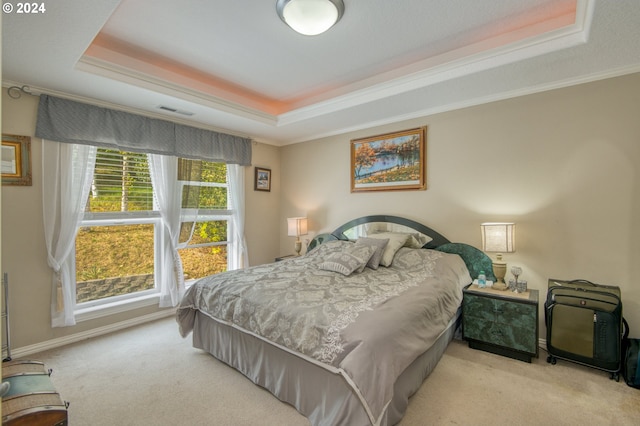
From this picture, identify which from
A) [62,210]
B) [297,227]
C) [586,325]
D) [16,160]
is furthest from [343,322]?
[16,160]

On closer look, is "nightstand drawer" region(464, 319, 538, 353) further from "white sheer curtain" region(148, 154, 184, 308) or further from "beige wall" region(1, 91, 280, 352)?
"beige wall" region(1, 91, 280, 352)

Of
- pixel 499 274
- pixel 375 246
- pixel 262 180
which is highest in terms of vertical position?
pixel 262 180

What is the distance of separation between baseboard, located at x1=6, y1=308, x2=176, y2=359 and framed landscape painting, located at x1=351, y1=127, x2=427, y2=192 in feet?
9.24

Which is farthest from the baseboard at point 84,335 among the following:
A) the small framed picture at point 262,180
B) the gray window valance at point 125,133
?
the small framed picture at point 262,180

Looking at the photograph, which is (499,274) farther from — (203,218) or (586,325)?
(203,218)

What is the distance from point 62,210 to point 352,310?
2.88m

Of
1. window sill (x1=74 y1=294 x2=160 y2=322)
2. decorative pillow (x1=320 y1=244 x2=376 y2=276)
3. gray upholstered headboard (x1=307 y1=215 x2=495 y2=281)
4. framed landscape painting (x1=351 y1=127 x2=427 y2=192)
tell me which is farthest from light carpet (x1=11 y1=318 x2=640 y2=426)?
framed landscape painting (x1=351 y1=127 x2=427 y2=192)

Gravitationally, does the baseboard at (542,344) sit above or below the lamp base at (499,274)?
below

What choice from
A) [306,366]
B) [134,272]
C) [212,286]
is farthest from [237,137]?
[306,366]

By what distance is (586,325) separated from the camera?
2.51 meters

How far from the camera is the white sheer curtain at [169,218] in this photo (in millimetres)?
3711

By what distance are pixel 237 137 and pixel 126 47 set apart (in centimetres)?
182

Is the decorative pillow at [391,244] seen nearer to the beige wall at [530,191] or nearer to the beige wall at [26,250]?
the beige wall at [530,191]

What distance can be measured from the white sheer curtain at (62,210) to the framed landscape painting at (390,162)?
2.97m
